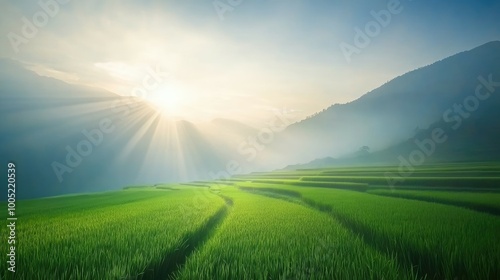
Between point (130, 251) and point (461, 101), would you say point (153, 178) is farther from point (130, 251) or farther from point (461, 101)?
point (461, 101)

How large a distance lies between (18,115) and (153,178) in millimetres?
82366

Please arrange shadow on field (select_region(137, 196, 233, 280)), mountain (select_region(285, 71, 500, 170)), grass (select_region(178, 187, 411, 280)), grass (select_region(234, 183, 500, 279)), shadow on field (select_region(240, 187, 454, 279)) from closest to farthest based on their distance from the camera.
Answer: grass (select_region(178, 187, 411, 280)), grass (select_region(234, 183, 500, 279)), shadow on field (select_region(137, 196, 233, 280)), shadow on field (select_region(240, 187, 454, 279)), mountain (select_region(285, 71, 500, 170))

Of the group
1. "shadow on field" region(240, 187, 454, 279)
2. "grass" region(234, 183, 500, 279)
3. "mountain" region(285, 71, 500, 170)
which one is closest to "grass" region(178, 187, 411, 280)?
"shadow on field" region(240, 187, 454, 279)

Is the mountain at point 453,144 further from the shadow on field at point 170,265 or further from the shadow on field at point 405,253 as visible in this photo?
the shadow on field at point 170,265

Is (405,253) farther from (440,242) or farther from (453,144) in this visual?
(453,144)

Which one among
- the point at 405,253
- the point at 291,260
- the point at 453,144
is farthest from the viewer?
the point at 453,144

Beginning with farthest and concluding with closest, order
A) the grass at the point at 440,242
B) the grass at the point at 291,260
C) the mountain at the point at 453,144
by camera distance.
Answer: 1. the mountain at the point at 453,144
2. the grass at the point at 440,242
3. the grass at the point at 291,260

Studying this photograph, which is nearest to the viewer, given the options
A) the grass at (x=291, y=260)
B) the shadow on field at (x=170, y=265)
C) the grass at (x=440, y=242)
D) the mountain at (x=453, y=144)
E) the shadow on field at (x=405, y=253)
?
the grass at (x=291, y=260)

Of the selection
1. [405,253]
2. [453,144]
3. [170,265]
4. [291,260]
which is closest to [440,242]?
[405,253]

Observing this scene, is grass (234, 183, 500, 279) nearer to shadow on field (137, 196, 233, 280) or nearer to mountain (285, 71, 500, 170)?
shadow on field (137, 196, 233, 280)

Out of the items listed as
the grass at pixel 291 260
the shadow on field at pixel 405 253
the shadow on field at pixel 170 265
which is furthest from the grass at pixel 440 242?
the shadow on field at pixel 170 265

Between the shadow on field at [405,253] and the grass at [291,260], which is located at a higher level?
the grass at [291,260]

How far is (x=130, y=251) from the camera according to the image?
16.2ft

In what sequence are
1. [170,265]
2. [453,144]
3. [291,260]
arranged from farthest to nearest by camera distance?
[453,144] → [170,265] → [291,260]
